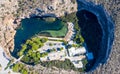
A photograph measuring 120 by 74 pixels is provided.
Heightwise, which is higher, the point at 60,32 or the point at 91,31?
the point at 91,31

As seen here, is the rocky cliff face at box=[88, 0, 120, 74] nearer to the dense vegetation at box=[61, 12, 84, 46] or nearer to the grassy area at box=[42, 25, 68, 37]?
the dense vegetation at box=[61, 12, 84, 46]

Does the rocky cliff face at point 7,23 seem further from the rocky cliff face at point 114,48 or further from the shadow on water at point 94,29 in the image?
the rocky cliff face at point 114,48

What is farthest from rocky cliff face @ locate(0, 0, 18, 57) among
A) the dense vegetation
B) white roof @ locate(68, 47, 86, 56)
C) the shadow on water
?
the shadow on water

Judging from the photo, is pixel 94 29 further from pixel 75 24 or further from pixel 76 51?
pixel 76 51

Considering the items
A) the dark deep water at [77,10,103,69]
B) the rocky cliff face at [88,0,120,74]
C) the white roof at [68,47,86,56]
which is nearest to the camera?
the rocky cliff face at [88,0,120,74]

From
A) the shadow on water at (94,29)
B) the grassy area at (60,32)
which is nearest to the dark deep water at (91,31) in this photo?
the shadow on water at (94,29)

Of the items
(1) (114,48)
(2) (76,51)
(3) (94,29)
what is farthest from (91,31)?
(1) (114,48)

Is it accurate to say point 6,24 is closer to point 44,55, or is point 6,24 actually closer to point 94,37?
point 44,55

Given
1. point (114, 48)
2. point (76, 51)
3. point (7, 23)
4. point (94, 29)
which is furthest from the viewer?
point (7, 23)
